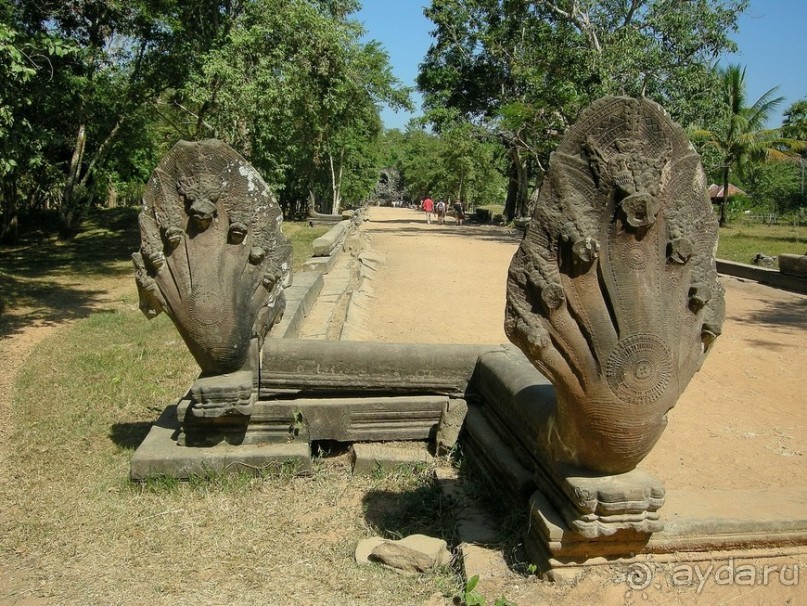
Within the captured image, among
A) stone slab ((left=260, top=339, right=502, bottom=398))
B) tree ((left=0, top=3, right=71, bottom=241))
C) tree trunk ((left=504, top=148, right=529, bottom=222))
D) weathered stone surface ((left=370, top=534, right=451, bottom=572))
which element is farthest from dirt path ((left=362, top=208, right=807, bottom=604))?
tree trunk ((left=504, top=148, right=529, bottom=222))

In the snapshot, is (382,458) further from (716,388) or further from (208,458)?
(716,388)

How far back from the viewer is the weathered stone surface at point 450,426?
4055mm

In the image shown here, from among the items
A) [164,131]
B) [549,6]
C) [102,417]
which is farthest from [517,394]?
[164,131]

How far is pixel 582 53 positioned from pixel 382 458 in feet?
54.7

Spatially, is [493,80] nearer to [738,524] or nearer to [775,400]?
[775,400]

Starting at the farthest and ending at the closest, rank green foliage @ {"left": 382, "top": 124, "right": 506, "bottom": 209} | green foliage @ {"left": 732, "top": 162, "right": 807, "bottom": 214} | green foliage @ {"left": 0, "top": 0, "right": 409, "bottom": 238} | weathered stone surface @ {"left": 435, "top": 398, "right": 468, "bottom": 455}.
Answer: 1. green foliage @ {"left": 732, "top": 162, "right": 807, "bottom": 214}
2. green foliage @ {"left": 382, "top": 124, "right": 506, "bottom": 209}
3. green foliage @ {"left": 0, "top": 0, "right": 409, "bottom": 238}
4. weathered stone surface @ {"left": 435, "top": 398, "right": 468, "bottom": 455}

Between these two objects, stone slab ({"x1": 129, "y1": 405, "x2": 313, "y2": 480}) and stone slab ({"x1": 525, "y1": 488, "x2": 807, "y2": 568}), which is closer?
stone slab ({"x1": 525, "y1": 488, "x2": 807, "y2": 568})

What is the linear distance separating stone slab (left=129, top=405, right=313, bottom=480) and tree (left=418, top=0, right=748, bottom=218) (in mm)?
14570

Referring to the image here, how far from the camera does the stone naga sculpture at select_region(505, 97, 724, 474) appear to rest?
8.12ft

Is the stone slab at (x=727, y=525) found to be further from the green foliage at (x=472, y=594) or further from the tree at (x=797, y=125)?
the tree at (x=797, y=125)

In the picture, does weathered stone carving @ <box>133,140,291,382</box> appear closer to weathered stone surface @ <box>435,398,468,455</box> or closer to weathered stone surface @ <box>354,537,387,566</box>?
weathered stone surface @ <box>354,537,387,566</box>

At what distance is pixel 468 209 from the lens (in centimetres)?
5338

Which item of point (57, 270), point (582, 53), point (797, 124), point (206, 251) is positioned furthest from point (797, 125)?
point (206, 251)

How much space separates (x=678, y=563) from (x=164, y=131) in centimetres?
2511
